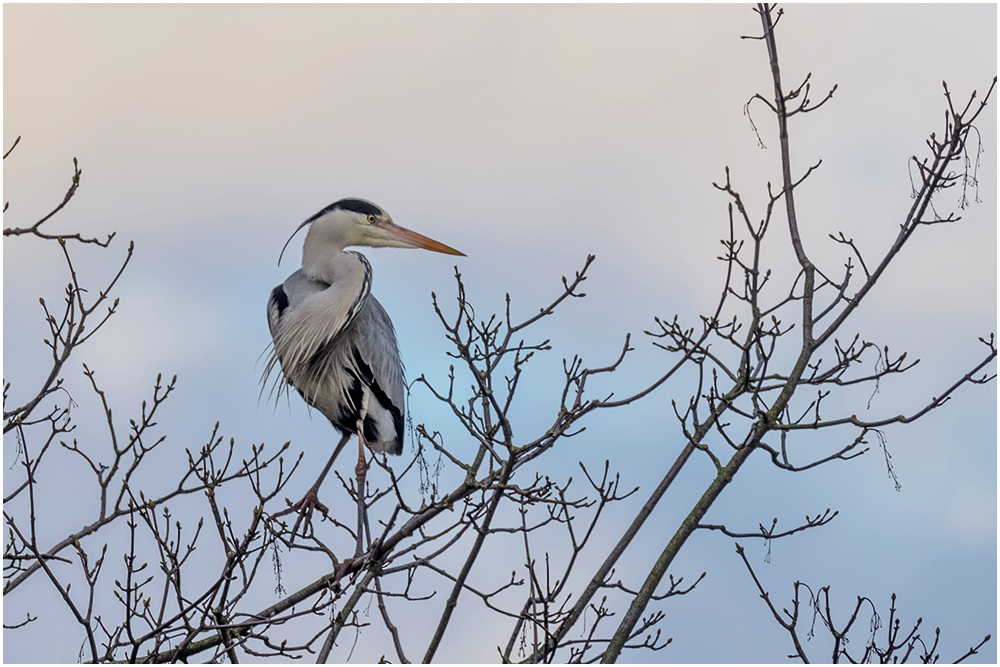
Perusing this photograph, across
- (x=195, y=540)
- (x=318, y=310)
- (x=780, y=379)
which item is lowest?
(x=195, y=540)

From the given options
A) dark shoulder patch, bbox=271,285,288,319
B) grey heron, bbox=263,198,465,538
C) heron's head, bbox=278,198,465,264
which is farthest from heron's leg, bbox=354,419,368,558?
heron's head, bbox=278,198,465,264

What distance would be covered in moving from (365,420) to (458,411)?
2.54 meters

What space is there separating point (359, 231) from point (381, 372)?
0.91 meters

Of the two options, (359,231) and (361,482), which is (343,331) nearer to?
(359,231)

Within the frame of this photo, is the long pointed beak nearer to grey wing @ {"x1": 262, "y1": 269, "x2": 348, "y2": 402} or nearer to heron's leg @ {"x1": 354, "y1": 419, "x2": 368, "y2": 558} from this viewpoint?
grey wing @ {"x1": 262, "y1": 269, "x2": 348, "y2": 402}

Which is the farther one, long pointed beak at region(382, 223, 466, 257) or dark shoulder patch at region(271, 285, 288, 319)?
long pointed beak at region(382, 223, 466, 257)

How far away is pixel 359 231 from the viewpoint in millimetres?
6363

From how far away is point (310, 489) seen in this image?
18.8 ft

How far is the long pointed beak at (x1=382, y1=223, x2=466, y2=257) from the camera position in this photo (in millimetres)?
6301

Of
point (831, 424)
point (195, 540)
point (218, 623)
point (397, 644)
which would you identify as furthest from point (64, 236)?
point (831, 424)

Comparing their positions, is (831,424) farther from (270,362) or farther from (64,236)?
(270,362)

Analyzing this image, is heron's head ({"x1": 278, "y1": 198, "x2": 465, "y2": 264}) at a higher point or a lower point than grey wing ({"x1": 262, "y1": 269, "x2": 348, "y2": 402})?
higher

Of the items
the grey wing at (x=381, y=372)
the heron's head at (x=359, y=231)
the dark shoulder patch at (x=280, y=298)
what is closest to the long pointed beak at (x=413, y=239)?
the heron's head at (x=359, y=231)

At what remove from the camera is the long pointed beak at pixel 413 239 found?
20.7 feet
